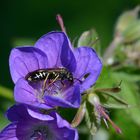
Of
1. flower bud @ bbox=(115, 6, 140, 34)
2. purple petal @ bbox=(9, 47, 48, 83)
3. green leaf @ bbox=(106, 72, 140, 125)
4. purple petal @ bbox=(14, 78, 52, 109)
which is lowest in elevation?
green leaf @ bbox=(106, 72, 140, 125)

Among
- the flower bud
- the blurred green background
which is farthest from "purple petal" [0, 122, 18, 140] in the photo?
the blurred green background

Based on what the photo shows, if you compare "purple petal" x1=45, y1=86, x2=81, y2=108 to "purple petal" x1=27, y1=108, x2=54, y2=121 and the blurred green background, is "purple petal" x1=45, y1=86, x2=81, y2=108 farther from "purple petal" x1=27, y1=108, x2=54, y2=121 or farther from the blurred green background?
the blurred green background

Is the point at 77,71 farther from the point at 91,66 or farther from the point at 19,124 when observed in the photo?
the point at 19,124

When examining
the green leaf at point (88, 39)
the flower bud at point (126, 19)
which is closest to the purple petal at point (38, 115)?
the green leaf at point (88, 39)

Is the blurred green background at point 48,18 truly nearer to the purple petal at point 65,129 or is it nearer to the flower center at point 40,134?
the flower center at point 40,134

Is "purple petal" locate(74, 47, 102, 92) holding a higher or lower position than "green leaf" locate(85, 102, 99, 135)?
higher

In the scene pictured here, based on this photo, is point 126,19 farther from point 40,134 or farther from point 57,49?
point 40,134

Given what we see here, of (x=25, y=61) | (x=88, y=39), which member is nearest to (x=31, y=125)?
(x=25, y=61)

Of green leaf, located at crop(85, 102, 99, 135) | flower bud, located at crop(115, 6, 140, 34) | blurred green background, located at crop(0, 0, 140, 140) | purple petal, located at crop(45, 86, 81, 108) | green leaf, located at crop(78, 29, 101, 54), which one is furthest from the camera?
blurred green background, located at crop(0, 0, 140, 140)
